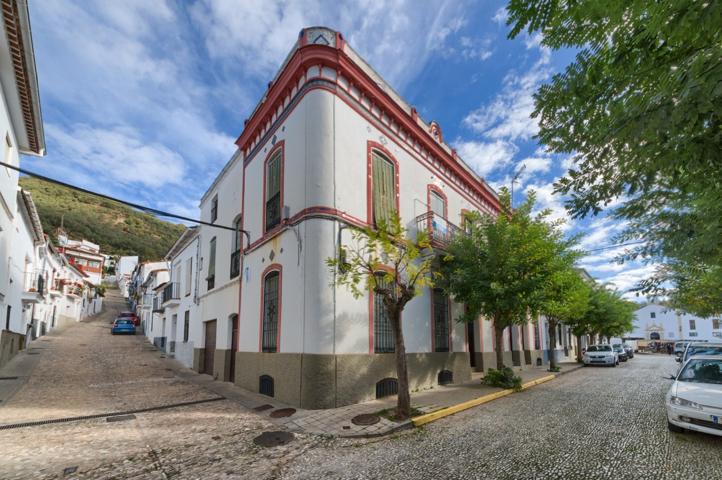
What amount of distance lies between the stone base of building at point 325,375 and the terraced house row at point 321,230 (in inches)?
1.1

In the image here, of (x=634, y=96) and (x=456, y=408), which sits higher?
(x=634, y=96)

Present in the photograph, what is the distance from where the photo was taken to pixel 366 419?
725cm

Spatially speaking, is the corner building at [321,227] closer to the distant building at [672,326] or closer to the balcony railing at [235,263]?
the balcony railing at [235,263]

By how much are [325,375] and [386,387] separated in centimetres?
209

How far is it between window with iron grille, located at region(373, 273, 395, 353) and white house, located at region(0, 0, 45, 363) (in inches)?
368

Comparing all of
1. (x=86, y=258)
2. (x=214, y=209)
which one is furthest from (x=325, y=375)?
(x=86, y=258)

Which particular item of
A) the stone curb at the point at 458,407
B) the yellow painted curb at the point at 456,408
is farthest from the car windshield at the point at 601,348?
the yellow painted curb at the point at 456,408

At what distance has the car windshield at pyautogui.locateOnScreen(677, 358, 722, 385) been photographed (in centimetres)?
657

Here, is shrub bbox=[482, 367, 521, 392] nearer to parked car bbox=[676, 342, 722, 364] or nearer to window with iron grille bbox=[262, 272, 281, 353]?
parked car bbox=[676, 342, 722, 364]

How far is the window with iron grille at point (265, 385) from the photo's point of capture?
970cm

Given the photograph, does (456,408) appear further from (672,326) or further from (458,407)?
(672,326)

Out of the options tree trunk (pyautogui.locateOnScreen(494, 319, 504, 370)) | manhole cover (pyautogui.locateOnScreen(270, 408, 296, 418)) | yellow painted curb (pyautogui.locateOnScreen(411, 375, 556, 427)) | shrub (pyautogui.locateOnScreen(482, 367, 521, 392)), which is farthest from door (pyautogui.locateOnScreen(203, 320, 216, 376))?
tree trunk (pyautogui.locateOnScreen(494, 319, 504, 370))

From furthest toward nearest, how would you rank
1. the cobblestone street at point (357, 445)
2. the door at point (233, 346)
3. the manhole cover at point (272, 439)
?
the door at point (233, 346), the manhole cover at point (272, 439), the cobblestone street at point (357, 445)

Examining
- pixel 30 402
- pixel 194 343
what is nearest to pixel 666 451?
pixel 30 402
